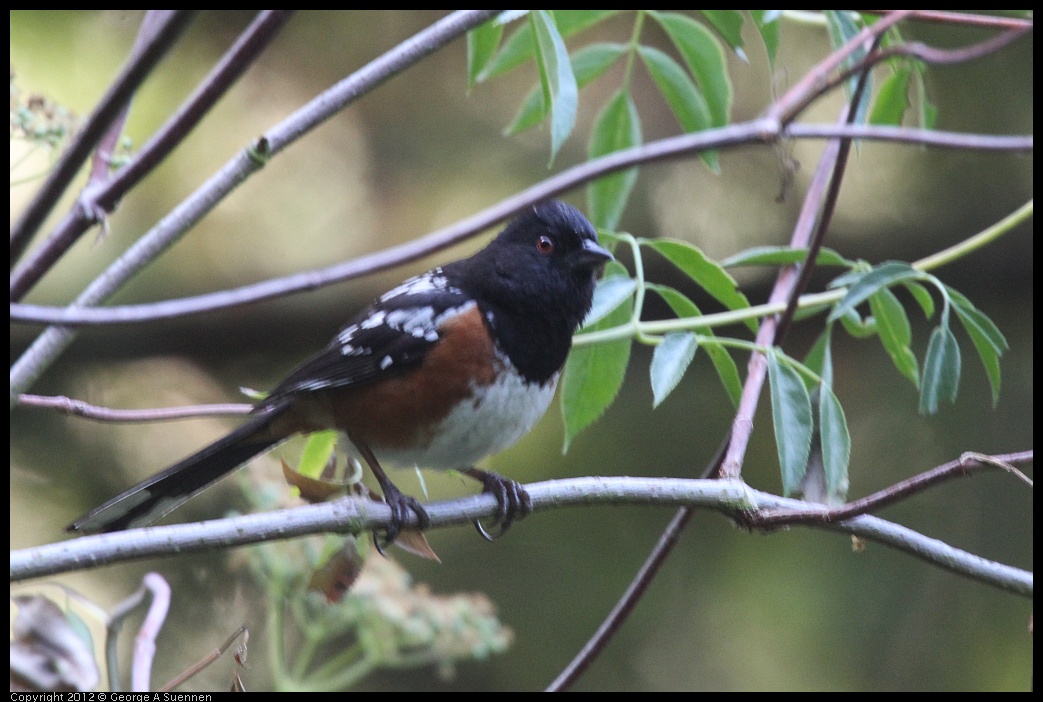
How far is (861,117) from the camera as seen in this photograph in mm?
1931

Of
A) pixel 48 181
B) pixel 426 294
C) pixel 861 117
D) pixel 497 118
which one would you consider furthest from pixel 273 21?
pixel 497 118

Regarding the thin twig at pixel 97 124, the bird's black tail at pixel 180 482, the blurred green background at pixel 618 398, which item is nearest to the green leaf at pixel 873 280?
the thin twig at pixel 97 124

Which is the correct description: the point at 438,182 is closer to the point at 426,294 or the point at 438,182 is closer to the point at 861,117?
the point at 426,294

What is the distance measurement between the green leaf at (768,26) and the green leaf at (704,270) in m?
0.35

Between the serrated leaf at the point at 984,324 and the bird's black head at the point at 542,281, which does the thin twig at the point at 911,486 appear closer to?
the serrated leaf at the point at 984,324

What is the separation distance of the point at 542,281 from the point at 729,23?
70 centimetres

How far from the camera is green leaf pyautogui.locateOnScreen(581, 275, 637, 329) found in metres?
1.66

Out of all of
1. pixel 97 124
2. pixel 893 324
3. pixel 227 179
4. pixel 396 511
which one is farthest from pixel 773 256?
pixel 97 124

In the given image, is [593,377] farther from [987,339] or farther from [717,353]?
[987,339]

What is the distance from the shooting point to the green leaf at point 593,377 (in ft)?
5.62

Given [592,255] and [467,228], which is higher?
[592,255]

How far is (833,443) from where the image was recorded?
4.94 ft

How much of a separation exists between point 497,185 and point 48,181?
241 cm

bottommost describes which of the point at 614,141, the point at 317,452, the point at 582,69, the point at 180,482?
the point at 180,482
